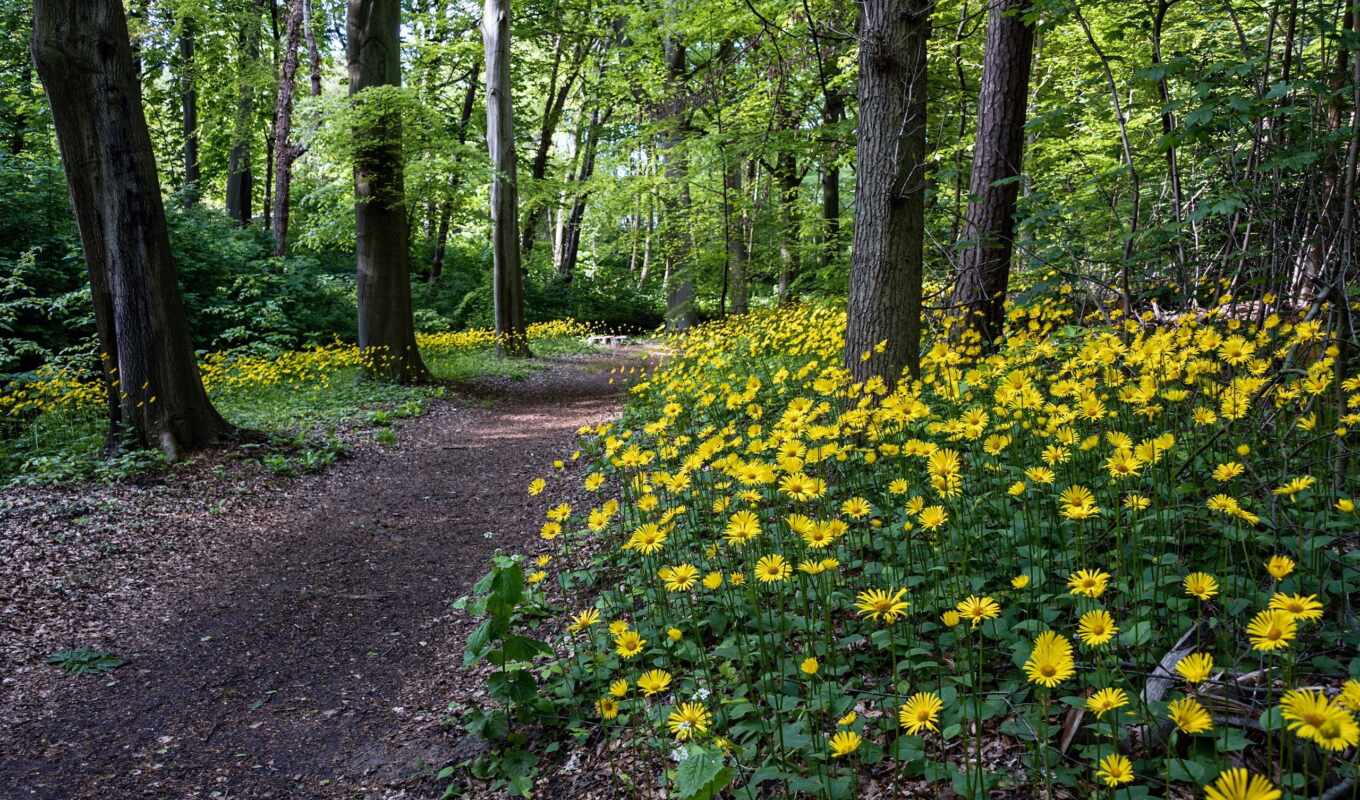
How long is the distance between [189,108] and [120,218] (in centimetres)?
1812

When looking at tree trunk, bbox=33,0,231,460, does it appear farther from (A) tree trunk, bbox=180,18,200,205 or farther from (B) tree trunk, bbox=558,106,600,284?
(B) tree trunk, bbox=558,106,600,284

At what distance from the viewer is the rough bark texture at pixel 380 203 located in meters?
10.6

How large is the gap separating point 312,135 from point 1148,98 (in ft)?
32.0

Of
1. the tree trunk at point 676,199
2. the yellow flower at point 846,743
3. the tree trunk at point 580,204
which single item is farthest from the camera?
the tree trunk at point 580,204

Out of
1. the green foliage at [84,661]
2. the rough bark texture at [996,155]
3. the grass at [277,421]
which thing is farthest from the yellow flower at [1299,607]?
the grass at [277,421]

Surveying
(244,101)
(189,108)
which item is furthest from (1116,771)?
(189,108)

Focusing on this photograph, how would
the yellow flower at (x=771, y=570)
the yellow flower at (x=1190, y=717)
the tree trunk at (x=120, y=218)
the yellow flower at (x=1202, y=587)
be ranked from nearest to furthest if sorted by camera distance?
1. the yellow flower at (x=1190, y=717)
2. the yellow flower at (x=1202, y=587)
3. the yellow flower at (x=771, y=570)
4. the tree trunk at (x=120, y=218)

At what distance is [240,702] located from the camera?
11.3 feet

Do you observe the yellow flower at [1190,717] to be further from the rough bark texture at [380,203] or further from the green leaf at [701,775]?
the rough bark texture at [380,203]

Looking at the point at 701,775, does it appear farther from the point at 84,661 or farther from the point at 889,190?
the point at 889,190

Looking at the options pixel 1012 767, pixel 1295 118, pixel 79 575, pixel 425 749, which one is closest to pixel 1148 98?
pixel 1295 118

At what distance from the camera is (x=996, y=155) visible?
6625 millimetres

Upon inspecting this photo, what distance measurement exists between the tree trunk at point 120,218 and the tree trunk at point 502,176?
22.4 feet

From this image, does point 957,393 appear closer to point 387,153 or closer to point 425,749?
point 425,749
